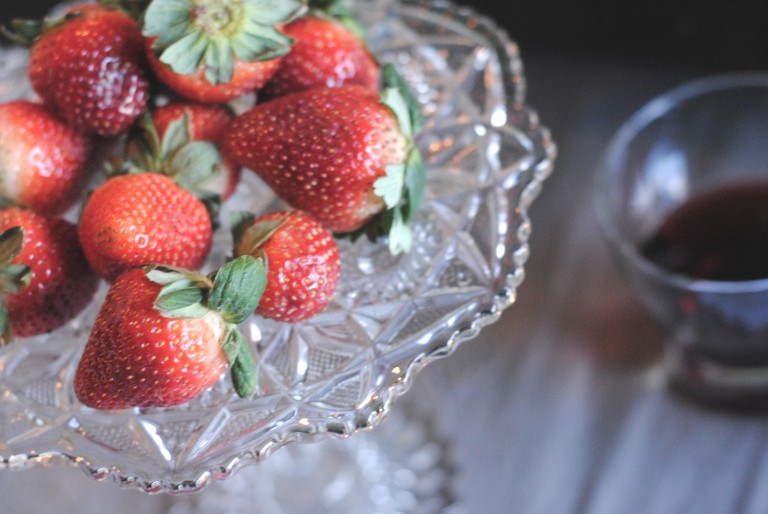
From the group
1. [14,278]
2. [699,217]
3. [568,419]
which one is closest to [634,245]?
[699,217]

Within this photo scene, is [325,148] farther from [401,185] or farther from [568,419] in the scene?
[568,419]

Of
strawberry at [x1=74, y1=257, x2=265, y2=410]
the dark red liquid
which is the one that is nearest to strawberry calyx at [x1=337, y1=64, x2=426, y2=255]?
strawberry at [x1=74, y1=257, x2=265, y2=410]

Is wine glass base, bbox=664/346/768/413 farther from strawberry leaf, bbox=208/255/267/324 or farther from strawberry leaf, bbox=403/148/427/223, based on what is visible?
strawberry leaf, bbox=208/255/267/324

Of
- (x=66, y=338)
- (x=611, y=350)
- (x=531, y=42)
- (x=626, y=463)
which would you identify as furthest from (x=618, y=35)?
(x=66, y=338)

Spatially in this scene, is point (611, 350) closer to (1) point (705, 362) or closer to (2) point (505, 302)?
(1) point (705, 362)

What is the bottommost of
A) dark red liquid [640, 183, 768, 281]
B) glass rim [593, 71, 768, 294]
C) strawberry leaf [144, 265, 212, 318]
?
dark red liquid [640, 183, 768, 281]

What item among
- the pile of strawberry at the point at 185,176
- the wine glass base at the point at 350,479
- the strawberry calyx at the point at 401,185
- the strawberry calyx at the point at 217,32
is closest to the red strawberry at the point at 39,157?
the pile of strawberry at the point at 185,176

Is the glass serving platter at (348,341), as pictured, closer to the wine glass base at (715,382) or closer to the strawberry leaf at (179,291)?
the strawberry leaf at (179,291)
